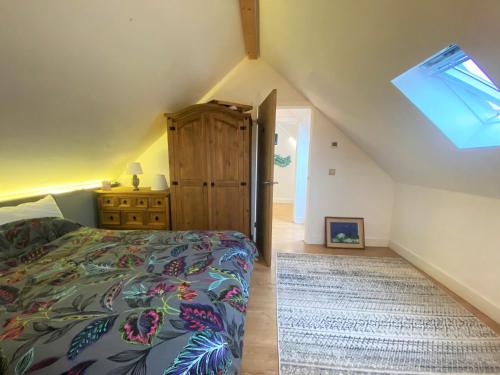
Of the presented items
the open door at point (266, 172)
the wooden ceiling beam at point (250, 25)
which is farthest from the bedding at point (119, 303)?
the wooden ceiling beam at point (250, 25)

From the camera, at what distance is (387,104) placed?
1803 mm

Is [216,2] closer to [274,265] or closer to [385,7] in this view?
[385,7]

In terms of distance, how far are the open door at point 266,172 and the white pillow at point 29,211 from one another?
2127 mm

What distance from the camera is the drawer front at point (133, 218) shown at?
9.62 feet

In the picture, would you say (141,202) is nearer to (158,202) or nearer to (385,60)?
(158,202)

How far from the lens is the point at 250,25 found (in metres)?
2.29

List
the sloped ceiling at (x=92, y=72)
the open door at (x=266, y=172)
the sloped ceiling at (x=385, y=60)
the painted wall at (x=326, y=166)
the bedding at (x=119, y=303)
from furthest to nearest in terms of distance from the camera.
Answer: the painted wall at (x=326, y=166)
the open door at (x=266, y=172)
the sloped ceiling at (x=92, y=72)
the sloped ceiling at (x=385, y=60)
the bedding at (x=119, y=303)

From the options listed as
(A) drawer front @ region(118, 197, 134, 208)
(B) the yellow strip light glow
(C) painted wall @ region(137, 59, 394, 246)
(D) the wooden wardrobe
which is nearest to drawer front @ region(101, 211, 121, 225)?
(A) drawer front @ region(118, 197, 134, 208)

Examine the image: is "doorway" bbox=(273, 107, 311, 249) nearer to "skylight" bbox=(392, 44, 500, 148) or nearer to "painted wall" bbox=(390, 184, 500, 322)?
"painted wall" bbox=(390, 184, 500, 322)

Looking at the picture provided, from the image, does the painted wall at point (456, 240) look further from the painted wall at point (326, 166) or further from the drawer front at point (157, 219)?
the drawer front at point (157, 219)

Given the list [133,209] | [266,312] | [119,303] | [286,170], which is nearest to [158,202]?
[133,209]

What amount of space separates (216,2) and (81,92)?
50.1 inches

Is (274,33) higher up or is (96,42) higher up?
(274,33)

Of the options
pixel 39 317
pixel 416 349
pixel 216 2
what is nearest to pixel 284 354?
pixel 416 349
